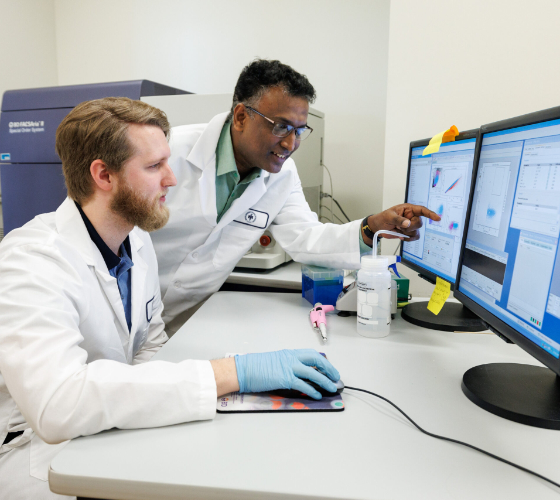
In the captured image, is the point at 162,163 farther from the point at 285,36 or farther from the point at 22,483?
the point at 285,36

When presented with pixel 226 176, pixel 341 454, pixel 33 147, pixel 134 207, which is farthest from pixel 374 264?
pixel 33 147

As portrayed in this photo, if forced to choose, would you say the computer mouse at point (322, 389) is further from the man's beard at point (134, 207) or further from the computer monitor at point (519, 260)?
the man's beard at point (134, 207)

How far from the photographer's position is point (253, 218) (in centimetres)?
146

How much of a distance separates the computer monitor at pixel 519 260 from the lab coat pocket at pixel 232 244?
0.76 meters

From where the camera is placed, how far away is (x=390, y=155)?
155 cm

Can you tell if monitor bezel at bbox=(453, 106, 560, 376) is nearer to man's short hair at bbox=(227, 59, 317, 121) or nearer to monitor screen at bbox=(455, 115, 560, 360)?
monitor screen at bbox=(455, 115, 560, 360)

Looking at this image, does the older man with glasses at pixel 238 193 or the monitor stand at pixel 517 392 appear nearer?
the monitor stand at pixel 517 392

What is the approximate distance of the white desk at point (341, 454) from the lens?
0.50 meters

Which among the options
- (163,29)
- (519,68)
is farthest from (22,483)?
(163,29)

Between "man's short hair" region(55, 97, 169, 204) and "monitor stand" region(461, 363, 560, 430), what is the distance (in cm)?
82

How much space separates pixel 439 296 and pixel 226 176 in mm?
814

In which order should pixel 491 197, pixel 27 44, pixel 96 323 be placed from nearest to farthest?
1. pixel 491 197
2. pixel 96 323
3. pixel 27 44

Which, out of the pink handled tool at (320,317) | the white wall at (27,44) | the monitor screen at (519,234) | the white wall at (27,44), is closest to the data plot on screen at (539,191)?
the monitor screen at (519,234)

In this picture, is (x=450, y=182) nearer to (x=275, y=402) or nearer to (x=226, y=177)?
(x=275, y=402)
